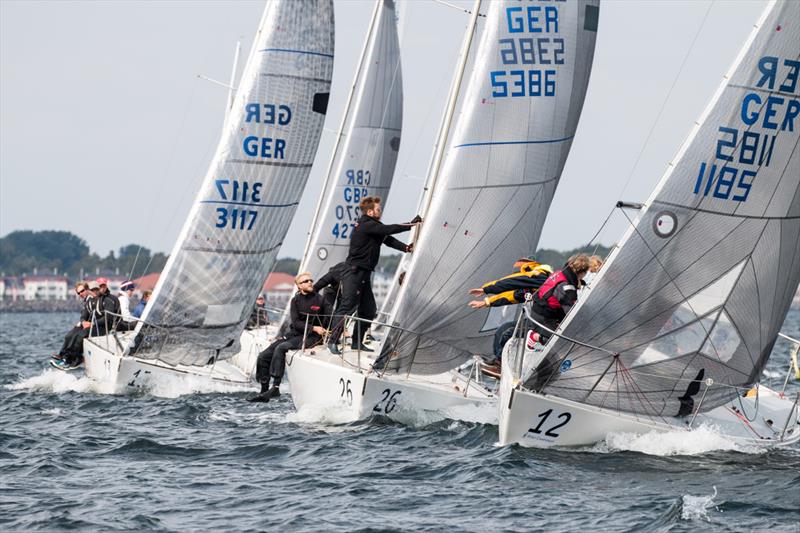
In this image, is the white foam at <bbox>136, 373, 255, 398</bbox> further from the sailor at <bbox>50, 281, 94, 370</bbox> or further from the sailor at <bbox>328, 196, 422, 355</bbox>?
the sailor at <bbox>328, 196, 422, 355</bbox>

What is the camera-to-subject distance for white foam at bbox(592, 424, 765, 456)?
10.7 metres

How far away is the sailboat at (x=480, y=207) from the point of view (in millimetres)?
12906

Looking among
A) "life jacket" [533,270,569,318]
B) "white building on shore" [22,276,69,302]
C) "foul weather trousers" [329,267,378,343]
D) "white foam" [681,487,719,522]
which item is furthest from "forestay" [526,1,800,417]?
"white building on shore" [22,276,69,302]

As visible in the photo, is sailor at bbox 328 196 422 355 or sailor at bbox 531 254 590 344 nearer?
sailor at bbox 531 254 590 344

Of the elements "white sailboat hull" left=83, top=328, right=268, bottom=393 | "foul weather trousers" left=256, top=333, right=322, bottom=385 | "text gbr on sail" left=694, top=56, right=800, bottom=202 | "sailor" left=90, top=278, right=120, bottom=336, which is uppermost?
"text gbr on sail" left=694, top=56, right=800, bottom=202

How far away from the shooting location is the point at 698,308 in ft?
36.2

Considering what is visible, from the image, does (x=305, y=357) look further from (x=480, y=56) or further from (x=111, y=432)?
(x=480, y=56)

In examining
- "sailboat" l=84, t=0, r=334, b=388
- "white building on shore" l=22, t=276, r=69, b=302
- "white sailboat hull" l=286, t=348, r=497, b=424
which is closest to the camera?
"white sailboat hull" l=286, t=348, r=497, b=424

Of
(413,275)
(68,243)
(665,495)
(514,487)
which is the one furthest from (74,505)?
(68,243)

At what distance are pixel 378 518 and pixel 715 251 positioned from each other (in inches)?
161

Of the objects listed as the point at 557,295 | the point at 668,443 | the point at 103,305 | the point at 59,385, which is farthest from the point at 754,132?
the point at 59,385

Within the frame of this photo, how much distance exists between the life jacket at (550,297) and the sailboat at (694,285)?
0.75m

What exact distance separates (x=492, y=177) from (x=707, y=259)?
3110 mm

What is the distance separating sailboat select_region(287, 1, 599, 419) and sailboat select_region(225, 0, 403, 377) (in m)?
7.92
